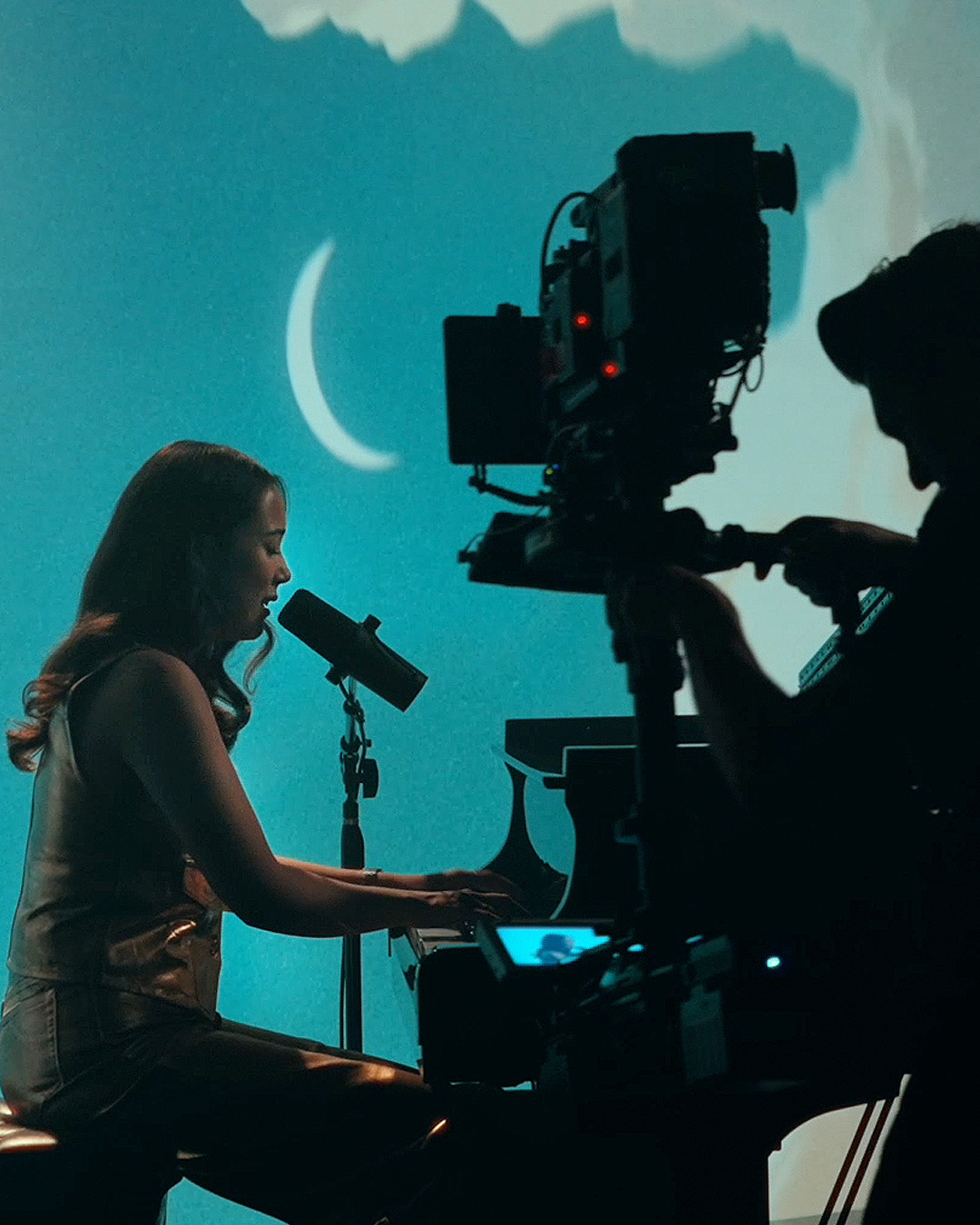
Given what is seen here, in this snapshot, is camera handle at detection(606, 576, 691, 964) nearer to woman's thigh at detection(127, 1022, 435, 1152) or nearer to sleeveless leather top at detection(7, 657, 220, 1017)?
woman's thigh at detection(127, 1022, 435, 1152)

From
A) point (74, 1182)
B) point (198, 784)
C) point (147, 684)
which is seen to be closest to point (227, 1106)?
point (74, 1182)

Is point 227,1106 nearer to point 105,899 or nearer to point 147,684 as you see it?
point 105,899

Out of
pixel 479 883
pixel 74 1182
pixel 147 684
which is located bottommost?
pixel 74 1182

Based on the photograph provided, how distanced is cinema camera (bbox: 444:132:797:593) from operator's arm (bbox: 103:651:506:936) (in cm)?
39

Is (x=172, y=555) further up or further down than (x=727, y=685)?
further up

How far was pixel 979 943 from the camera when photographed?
0.96m

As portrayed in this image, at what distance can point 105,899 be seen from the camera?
1.50 meters

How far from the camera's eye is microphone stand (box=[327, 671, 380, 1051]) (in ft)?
7.36

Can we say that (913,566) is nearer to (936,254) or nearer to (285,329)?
(936,254)

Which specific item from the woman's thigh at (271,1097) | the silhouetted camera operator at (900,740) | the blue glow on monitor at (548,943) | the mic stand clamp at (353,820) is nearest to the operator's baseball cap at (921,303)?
the silhouetted camera operator at (900,740)

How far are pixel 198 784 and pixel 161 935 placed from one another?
0.64 feet

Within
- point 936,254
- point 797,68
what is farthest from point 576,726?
point 797,68

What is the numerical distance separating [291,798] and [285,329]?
3.65 ft

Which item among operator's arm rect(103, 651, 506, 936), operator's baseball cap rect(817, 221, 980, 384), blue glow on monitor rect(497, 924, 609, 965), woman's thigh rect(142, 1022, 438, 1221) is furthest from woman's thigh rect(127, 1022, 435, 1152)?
operator's baseball cap rect(817, 221, 980, 384)
